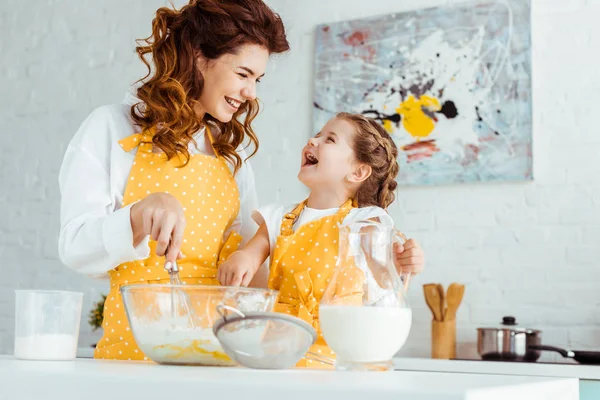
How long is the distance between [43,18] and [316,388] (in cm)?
421

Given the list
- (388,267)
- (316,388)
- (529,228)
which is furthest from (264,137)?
(316,388)

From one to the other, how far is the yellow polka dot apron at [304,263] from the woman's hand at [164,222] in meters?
0.48

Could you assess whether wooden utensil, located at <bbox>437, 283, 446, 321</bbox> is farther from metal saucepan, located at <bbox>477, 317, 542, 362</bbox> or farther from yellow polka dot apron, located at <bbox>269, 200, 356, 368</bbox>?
yellow polka dot apron, located at <bbox>269, 200, 356, 368</bbox>

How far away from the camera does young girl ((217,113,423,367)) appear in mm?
1672

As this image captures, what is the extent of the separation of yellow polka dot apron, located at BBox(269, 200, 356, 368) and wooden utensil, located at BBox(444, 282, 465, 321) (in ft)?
4.48

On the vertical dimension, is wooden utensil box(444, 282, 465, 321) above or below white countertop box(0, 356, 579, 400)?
below

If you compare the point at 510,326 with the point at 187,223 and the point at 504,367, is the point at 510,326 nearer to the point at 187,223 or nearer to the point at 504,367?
the point at 504,367

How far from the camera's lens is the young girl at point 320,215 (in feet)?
5.49

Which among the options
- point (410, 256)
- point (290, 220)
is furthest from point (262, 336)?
point (290, 220)

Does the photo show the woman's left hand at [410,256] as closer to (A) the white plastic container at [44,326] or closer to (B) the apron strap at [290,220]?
(B) the apron strap at [290,220]

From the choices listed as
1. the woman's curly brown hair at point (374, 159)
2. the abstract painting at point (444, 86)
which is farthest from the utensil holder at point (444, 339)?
the woman's curly brown hair at point (374, 159)

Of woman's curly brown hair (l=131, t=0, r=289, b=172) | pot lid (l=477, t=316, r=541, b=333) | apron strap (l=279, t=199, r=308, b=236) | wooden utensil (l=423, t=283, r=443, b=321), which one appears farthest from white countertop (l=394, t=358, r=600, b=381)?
woman's curly brown hair (l=131, t=0, r=289, b=172)

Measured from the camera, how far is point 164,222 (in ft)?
3.87

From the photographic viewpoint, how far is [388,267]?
0.99 meters
